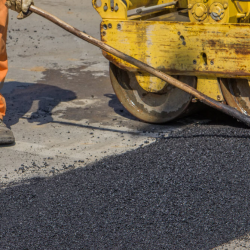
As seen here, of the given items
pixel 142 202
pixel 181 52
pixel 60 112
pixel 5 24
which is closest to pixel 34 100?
pixel 60 112

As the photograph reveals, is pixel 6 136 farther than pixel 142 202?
Yes

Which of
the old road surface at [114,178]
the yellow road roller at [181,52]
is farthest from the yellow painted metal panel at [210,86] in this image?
the old road surface at [114,178]

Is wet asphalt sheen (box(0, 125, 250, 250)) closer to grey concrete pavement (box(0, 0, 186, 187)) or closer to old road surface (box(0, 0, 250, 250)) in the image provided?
old road surface (box(0, 0, 250, 250))

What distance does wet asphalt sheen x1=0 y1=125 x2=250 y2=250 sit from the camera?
2.60m

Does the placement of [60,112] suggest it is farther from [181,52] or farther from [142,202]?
[142,202]

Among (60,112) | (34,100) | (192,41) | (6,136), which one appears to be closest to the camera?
(192,41)

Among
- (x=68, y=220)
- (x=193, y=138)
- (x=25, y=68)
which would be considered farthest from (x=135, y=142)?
(x=25, y=68)

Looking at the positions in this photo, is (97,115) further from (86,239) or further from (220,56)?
(86,239)

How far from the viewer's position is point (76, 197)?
3.03 meters

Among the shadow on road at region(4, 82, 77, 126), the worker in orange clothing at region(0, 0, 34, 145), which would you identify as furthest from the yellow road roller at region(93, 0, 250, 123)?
the shadow on road at region(4, 82, 77, 126)

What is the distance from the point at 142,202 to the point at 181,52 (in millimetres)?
1562

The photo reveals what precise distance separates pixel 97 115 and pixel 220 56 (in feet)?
4.90

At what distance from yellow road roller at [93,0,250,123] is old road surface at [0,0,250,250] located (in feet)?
0.74

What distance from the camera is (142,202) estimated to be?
9.59 feet
